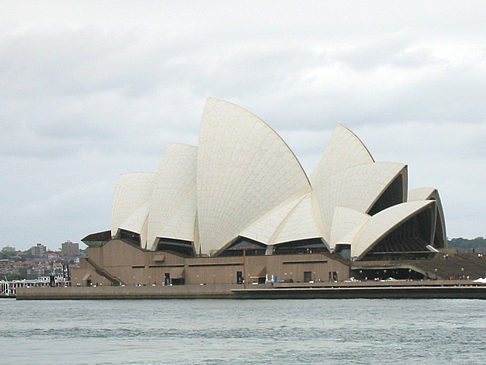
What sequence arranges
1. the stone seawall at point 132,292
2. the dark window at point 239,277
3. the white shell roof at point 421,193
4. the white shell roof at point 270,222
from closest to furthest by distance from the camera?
the stone seawall at point 132,292 < the white shell roof at point 270,222 < the white shell roof at point 421,193 < the dark window at point 239,277

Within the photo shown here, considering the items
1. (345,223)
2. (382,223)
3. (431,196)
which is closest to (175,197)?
(345,223)

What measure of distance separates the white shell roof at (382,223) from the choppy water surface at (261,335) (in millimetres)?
9269

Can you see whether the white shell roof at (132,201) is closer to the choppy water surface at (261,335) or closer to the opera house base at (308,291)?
the opera house base at (308,291)

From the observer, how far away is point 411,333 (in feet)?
138

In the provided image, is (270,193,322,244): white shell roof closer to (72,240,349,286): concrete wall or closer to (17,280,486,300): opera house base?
(72,240,349,286): concrete wall

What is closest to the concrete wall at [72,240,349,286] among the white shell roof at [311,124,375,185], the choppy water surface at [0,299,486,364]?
the white shell roof at [311,124,375,185]

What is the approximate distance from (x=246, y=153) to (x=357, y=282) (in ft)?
52.9

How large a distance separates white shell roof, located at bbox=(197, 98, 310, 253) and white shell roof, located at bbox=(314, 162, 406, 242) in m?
3.50

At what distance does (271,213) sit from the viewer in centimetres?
8031

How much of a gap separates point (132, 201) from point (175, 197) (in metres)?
7.73

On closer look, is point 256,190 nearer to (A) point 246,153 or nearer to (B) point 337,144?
(A) point 246,153

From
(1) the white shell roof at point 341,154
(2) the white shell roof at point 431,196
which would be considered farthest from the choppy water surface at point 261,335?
(2) the white shell roof at point 431,196

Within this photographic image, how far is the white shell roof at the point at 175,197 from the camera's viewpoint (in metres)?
86.2

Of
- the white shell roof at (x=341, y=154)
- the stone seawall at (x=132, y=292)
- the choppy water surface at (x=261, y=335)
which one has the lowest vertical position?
the choppy water surface at (x=261, y=335)
